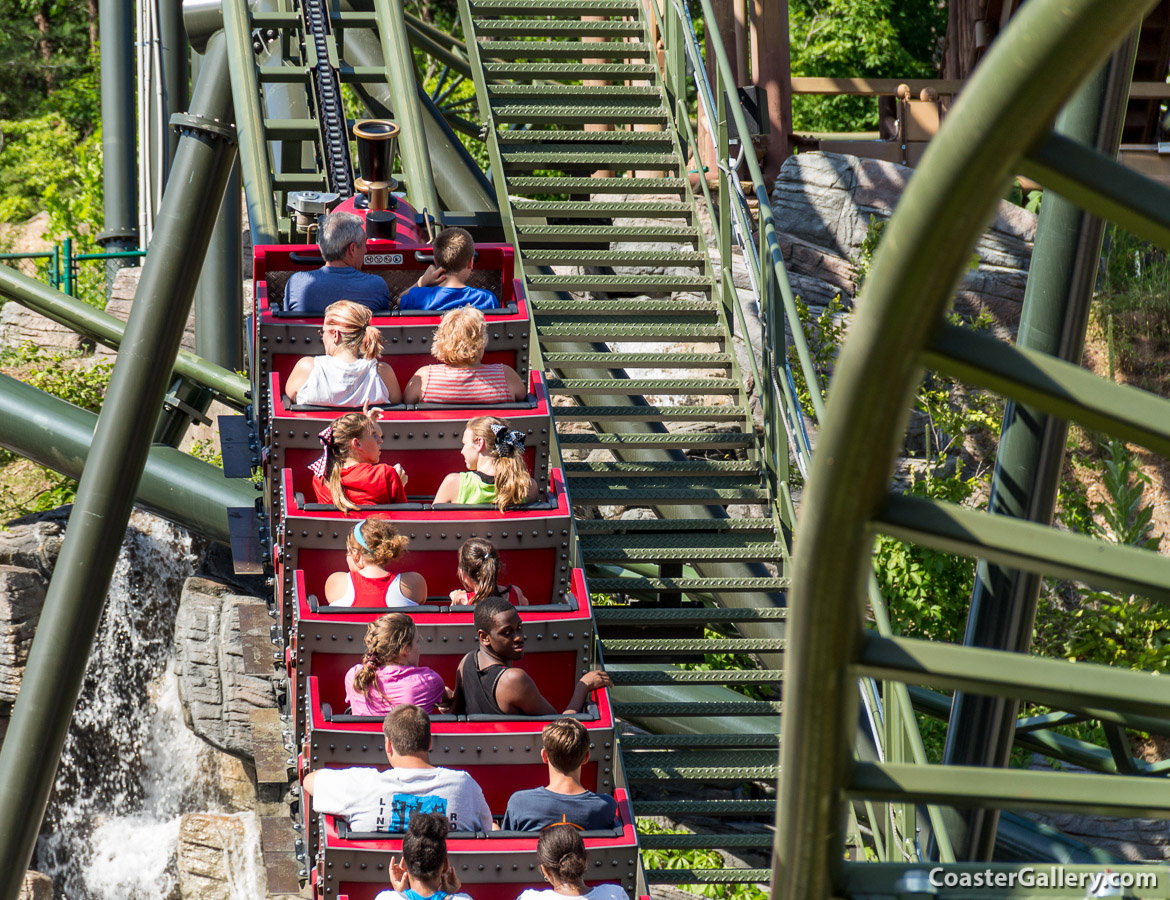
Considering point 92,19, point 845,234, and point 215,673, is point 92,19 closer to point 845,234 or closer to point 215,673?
point 845,234

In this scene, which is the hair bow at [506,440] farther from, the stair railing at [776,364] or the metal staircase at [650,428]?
the stair railing at [776,364]

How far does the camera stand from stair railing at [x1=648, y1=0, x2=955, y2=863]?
4.85 meters

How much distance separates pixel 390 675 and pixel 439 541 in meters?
0.61

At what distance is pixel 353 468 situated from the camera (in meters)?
4.69

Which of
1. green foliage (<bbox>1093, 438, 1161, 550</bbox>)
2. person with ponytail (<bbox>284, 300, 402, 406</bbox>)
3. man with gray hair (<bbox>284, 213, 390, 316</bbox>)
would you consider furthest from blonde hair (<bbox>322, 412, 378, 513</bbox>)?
green foliage (<bbox>1093, 438, 1161, 550</bbox>)

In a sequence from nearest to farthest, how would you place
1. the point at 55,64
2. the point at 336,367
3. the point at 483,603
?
the point at 483,603 → the point at 336,367 → the point at 55,64

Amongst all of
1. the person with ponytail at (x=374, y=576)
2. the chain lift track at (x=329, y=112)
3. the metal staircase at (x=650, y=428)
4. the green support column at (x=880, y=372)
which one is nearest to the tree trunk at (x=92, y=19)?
the metal staircase at (x=650, y=428)

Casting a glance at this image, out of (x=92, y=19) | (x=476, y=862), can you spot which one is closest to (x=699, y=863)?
(x=476, y=862)

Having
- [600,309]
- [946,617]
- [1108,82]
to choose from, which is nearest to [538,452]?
[600,309]

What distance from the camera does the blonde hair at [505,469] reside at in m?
4.68

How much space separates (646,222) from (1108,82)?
30.1 ft

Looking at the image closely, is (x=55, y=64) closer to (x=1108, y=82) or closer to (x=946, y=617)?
(x=946, y=617)

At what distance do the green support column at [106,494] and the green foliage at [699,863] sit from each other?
386 centimetres

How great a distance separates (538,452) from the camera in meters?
4.98
